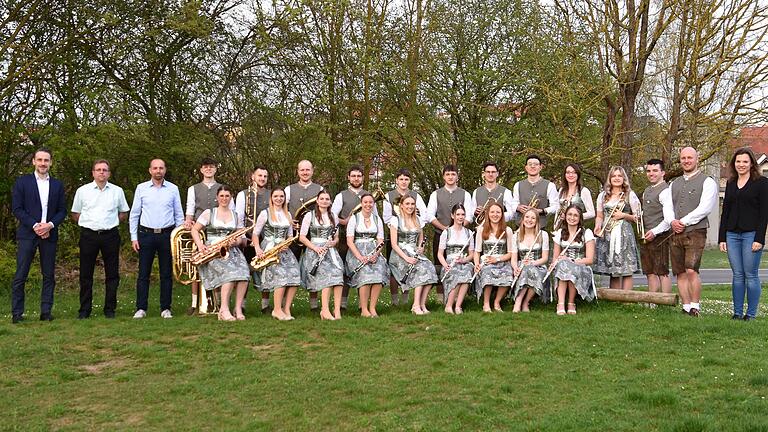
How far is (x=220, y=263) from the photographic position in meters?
8.09

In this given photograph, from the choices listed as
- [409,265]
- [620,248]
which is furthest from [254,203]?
[620,248]

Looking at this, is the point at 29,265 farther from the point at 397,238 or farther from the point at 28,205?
the point at 397,238

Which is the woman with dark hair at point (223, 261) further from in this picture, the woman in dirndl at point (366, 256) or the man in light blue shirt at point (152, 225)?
the woman in dirndl at point (366, 256)

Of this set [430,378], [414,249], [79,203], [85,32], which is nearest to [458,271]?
[414,249]

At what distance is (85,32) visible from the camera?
1305cm

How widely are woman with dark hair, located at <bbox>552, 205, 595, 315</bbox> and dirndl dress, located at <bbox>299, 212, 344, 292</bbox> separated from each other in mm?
2590

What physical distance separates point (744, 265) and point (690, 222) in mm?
713

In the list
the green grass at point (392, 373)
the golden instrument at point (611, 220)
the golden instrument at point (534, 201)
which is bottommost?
the green grass at point (392, 373)

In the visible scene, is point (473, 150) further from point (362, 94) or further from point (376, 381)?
point (376, 381)

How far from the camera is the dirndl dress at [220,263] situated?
805 centimetres

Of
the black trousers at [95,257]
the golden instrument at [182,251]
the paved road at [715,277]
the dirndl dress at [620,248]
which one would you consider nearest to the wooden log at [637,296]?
the dirndl dress at [620,248]

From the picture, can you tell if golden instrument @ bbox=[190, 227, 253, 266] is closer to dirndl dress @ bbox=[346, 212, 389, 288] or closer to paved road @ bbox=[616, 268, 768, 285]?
dirndl dress @ bbox=[346, 212, 389, 288]

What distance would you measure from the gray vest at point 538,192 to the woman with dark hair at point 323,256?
2551 millimetres

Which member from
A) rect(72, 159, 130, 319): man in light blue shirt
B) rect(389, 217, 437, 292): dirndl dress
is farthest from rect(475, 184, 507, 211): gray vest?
rect(72, 159, 130, 319): man in light blue shirt
